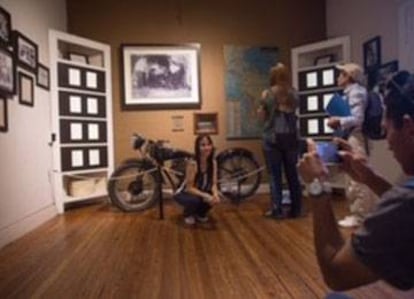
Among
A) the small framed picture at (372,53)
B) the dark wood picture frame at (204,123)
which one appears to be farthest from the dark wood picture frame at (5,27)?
the small framed picture at (372,53)

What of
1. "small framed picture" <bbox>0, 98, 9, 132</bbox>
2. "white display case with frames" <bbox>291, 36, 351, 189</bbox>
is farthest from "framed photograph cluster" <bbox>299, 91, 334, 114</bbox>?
"small framed picture" <bbox>0, 98, 9, 132</bbox>

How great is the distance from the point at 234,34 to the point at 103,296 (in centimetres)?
451

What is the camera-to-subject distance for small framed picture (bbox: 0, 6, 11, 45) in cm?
362

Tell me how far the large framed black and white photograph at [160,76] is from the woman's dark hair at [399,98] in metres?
5.17

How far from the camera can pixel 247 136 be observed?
244 inches

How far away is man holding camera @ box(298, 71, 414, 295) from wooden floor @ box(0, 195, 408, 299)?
1401mm

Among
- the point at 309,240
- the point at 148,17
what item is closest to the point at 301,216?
the point at 309,240

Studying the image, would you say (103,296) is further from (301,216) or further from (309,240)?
(301,216)

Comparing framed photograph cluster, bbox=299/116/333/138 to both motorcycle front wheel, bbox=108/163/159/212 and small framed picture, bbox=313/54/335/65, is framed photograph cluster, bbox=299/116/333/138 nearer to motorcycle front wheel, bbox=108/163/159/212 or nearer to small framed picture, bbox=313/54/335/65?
small framed picture, bbox=313/54/335/65

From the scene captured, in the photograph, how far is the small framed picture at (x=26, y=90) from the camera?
4.06 m

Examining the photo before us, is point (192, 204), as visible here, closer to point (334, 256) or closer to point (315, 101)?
point (315, 101)

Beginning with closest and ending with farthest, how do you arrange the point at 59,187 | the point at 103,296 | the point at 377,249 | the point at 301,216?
1. the point at 377,249
2. the point at 103,296
3. the point at 301,216
4. the point at 59,187

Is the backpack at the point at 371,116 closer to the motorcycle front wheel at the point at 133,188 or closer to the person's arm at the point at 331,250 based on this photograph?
the person's arm at the point at 331,250

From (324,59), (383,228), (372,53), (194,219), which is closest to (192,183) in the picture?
(194,219)
